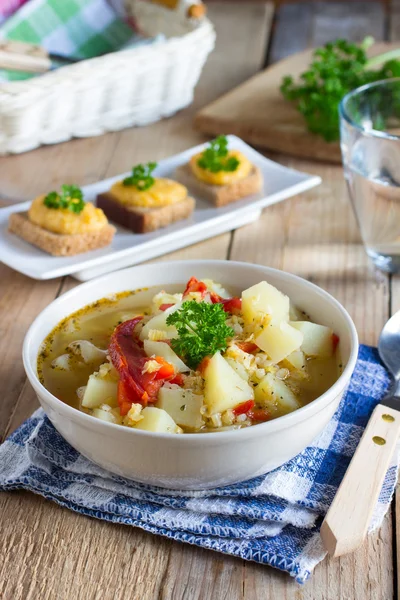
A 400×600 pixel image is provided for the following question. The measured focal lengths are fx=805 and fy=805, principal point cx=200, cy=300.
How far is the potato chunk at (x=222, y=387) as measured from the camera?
59.1 inches

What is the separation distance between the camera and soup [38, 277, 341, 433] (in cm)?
151

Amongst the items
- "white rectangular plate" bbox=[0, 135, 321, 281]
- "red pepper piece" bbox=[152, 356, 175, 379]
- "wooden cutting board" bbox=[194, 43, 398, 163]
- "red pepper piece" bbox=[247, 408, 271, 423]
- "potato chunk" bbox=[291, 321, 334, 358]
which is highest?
"red pepper piece" bbox=[152, 356, 175, 379]

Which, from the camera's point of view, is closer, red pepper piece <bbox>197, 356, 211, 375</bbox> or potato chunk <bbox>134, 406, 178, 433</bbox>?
potato chunk <bbox>134, 406, 178, 433</bbox>

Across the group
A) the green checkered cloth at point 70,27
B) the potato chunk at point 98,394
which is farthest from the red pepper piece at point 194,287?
the green checkered cloth at point 70,27

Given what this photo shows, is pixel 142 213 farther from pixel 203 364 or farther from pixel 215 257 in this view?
pixel 203 364

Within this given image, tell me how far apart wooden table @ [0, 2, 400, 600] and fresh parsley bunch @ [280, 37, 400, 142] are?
0.19m

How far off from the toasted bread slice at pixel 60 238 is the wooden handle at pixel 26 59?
3.53 feet

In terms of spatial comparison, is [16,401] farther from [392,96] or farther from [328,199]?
[392,96]

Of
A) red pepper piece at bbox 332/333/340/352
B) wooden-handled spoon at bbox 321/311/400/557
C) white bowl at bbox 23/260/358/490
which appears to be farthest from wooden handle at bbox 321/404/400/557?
red pepper piece at bbox 332/333/340/352

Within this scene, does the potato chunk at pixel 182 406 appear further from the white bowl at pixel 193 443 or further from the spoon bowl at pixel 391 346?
the spoon bowl at pixel 391 346

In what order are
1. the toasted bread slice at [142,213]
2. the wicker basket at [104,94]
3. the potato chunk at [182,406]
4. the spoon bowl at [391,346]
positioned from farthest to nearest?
the wicker basket at [104,94], the toasted bread slice at [142,213], the spoon bowl at [391,346], the potato chunk at [182,406]

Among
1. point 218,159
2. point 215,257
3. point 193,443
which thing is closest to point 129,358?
point 193,443

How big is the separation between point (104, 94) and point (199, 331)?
76.9 inches

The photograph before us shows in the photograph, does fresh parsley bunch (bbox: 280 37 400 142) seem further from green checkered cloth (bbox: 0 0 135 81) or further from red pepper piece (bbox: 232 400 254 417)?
red pepper piece (bbox: 232 400 254 417)
